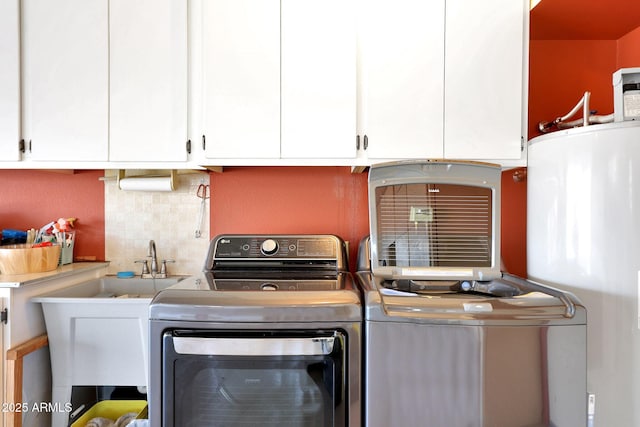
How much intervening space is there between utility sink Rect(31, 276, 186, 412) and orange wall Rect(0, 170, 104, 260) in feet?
1.63

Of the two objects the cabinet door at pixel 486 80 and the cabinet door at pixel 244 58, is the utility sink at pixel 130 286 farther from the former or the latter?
the cabinet door at pixel 486 80

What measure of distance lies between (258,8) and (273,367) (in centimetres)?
140

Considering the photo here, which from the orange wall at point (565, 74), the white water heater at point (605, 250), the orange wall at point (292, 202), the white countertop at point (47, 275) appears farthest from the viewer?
Answer: the orange wall at point (292, 202)

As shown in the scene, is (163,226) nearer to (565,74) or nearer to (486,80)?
(486,80)

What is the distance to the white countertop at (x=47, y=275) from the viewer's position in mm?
1475

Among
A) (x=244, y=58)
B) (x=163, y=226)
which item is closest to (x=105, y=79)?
(x=244, y=58)

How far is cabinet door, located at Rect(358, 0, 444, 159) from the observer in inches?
62.9

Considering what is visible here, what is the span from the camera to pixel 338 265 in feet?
5.55

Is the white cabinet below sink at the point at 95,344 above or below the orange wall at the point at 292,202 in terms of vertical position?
below

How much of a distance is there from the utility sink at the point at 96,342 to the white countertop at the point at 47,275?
8 cm

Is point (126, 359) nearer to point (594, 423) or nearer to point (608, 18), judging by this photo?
point (594, 423)

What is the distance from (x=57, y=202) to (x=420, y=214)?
184 centimetres

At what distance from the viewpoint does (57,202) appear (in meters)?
2.02

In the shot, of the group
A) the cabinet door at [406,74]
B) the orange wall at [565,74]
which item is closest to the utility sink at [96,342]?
the cabinet door at [406,74]
